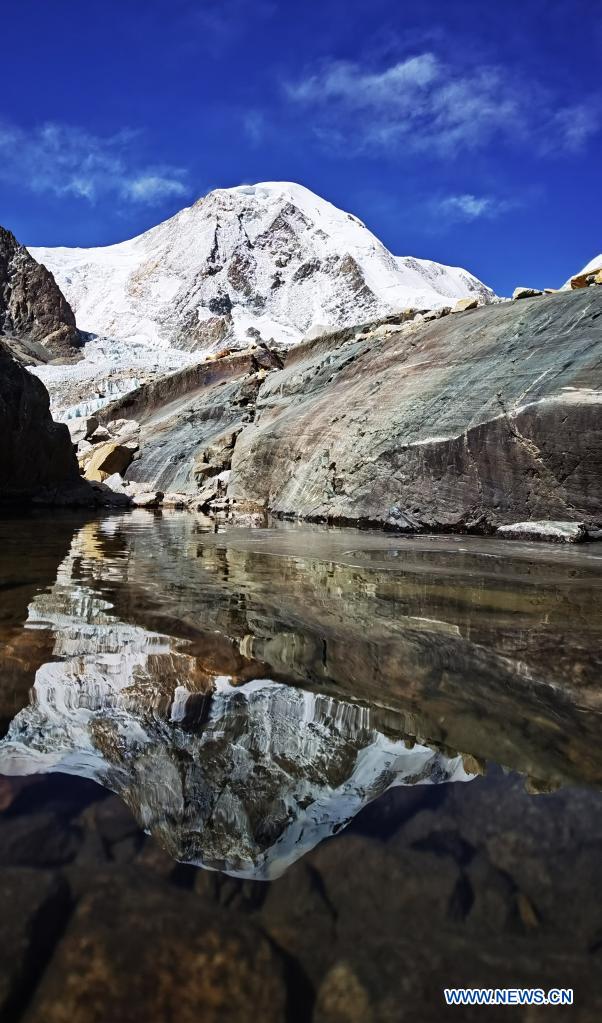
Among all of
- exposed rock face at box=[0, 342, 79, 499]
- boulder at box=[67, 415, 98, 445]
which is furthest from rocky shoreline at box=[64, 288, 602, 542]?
boulder at box=[67, 415, 98, 445]

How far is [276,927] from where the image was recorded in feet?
2.89

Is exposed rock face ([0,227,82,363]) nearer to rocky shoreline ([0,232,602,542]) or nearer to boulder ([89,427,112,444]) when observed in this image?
boulder ([89,427,112,444])

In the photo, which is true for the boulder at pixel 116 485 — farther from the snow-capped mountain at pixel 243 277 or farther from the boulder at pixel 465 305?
the snow-capped mountain at pixel 243 277

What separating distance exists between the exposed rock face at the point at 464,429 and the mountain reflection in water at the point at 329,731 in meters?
5.14

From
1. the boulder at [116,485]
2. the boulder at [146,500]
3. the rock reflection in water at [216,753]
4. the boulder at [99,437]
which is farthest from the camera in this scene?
the boulder at [99,437]

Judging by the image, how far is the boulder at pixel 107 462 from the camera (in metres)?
20.7

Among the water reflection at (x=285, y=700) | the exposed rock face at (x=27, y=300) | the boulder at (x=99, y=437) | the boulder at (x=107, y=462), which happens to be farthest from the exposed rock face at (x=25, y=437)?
the exposed rock face at (x=27, y=300)

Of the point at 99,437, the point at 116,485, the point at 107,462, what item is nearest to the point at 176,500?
the point at 116,485

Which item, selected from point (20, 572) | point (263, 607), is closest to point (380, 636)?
point (263, 607)

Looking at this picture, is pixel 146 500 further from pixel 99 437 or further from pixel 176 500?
pixel 99 437

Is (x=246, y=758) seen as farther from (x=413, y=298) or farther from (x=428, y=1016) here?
(x=413, y=298)

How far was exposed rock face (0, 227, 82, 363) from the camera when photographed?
71.7 m

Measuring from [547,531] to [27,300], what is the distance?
80.2 metres

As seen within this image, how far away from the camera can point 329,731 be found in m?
1.59
